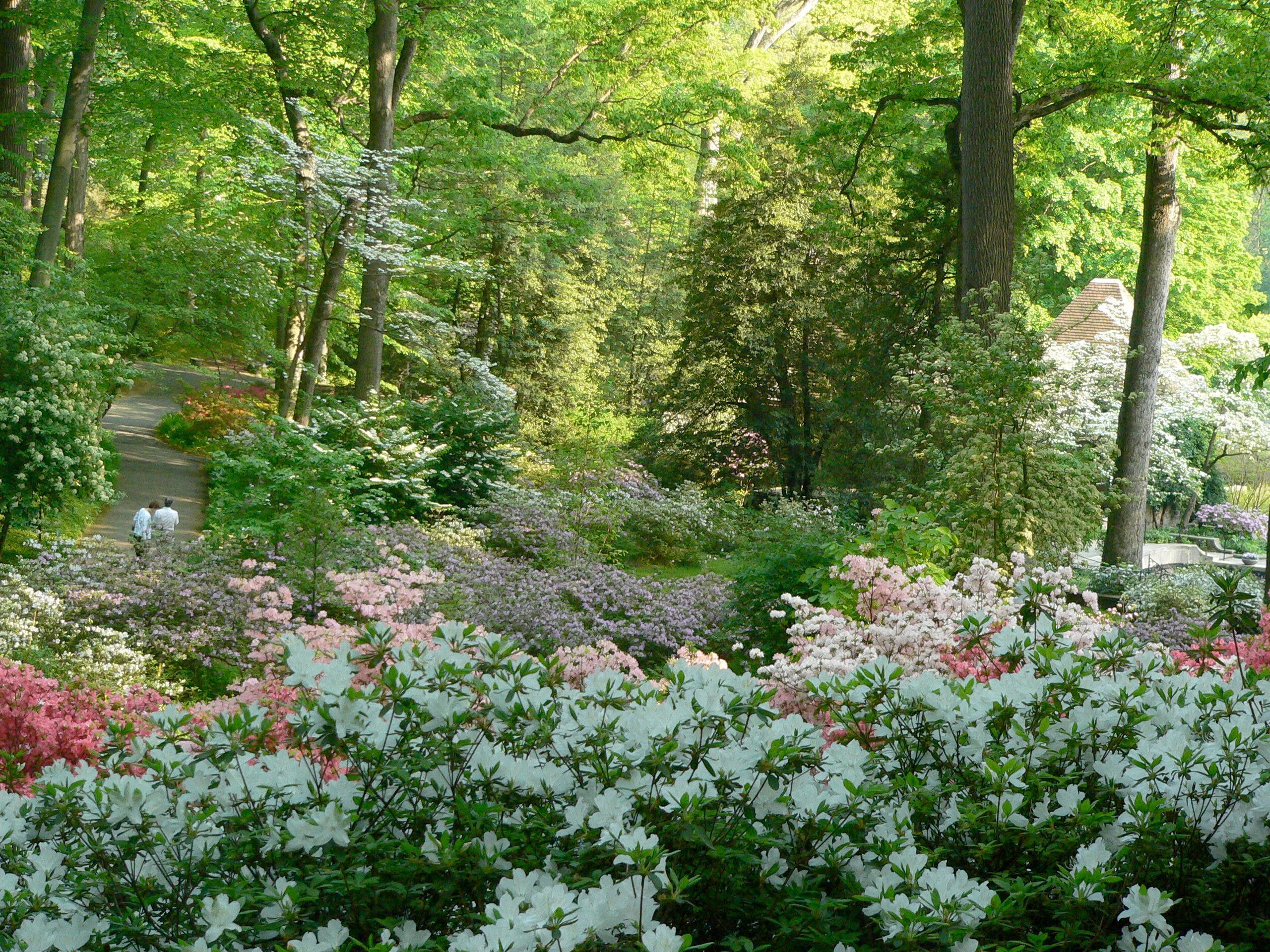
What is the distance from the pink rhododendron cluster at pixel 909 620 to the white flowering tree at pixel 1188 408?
1448cm

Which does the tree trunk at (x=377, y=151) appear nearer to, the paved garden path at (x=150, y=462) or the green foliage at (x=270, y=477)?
the green foliage at (x=270, y=477)

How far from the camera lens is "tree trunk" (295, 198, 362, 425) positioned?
14250 mm

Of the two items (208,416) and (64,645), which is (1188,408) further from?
(64,645)

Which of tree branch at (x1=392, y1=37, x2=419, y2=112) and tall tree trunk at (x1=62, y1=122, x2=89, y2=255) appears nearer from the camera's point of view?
tree branch at (x1=392, y1=37, x2=419, y2=112)

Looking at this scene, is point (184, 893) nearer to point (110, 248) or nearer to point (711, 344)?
point (711, 344)

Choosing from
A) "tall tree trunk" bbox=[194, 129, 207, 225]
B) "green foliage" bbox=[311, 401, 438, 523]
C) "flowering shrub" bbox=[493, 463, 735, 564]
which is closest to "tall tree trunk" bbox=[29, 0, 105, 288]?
"tall tree trunk" bbox=[194, 129, 207, 225]

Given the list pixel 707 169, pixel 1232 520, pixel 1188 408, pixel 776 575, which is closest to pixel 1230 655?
pixel 776 575

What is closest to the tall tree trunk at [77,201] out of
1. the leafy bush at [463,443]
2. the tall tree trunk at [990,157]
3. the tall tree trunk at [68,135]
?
the tall tree trunk at [68,135]

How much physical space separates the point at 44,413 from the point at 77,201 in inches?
389

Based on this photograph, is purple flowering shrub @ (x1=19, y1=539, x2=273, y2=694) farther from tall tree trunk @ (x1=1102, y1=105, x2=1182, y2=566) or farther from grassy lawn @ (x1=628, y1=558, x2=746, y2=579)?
tall tree trunk @ (x1=1102, y1=105, x2=1182, y2=566)

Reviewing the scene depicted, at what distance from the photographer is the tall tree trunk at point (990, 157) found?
400 inches

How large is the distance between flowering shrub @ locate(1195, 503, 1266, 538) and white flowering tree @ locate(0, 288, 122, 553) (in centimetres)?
2414

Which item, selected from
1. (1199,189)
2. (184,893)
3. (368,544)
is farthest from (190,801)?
(1199,189)

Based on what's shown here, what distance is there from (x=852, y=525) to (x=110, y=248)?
58.2 feet
